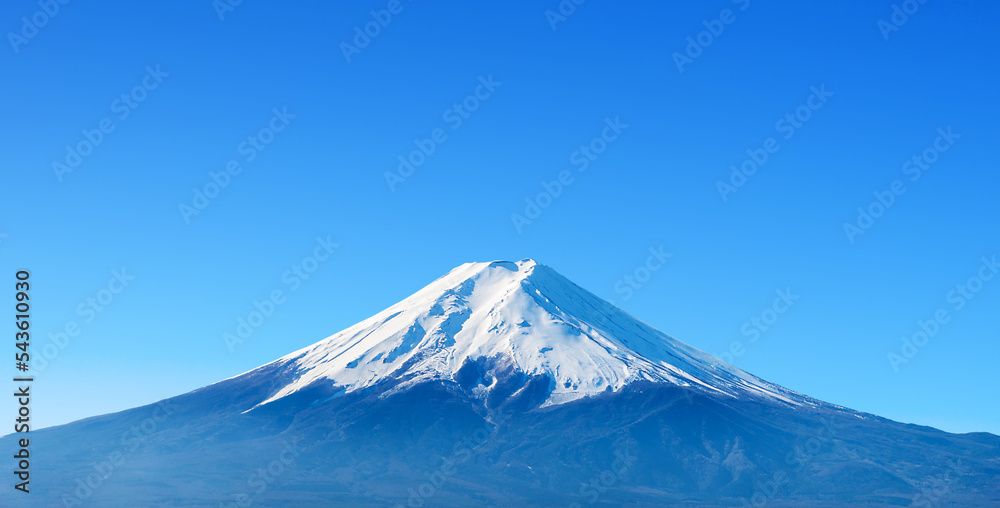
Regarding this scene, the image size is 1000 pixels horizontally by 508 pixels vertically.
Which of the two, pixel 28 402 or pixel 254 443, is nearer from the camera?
pixel 28 402

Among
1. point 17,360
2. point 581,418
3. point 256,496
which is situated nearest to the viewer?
point 17,360

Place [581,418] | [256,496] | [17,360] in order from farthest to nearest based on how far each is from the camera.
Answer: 1. [581,418]
2. [256,496]
3. [17,360]

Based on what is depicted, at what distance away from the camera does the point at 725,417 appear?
647 feet

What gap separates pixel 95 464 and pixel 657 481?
10593 cm

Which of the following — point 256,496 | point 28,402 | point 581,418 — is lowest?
point 28,402

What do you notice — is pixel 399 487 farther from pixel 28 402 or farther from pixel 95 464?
pixel 28 402

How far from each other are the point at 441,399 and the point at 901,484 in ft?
284

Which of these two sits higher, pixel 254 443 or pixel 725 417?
pixel 725 417

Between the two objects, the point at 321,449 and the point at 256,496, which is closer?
the point at 256,496

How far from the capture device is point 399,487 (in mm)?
174125

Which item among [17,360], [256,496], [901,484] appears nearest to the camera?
[17,360]

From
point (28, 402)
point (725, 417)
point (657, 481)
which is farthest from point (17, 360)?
point (725, 417)

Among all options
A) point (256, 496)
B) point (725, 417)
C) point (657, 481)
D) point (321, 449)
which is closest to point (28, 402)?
point (256, 496)

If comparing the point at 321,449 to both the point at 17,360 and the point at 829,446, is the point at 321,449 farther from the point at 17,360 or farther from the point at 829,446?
the point at 17,360
